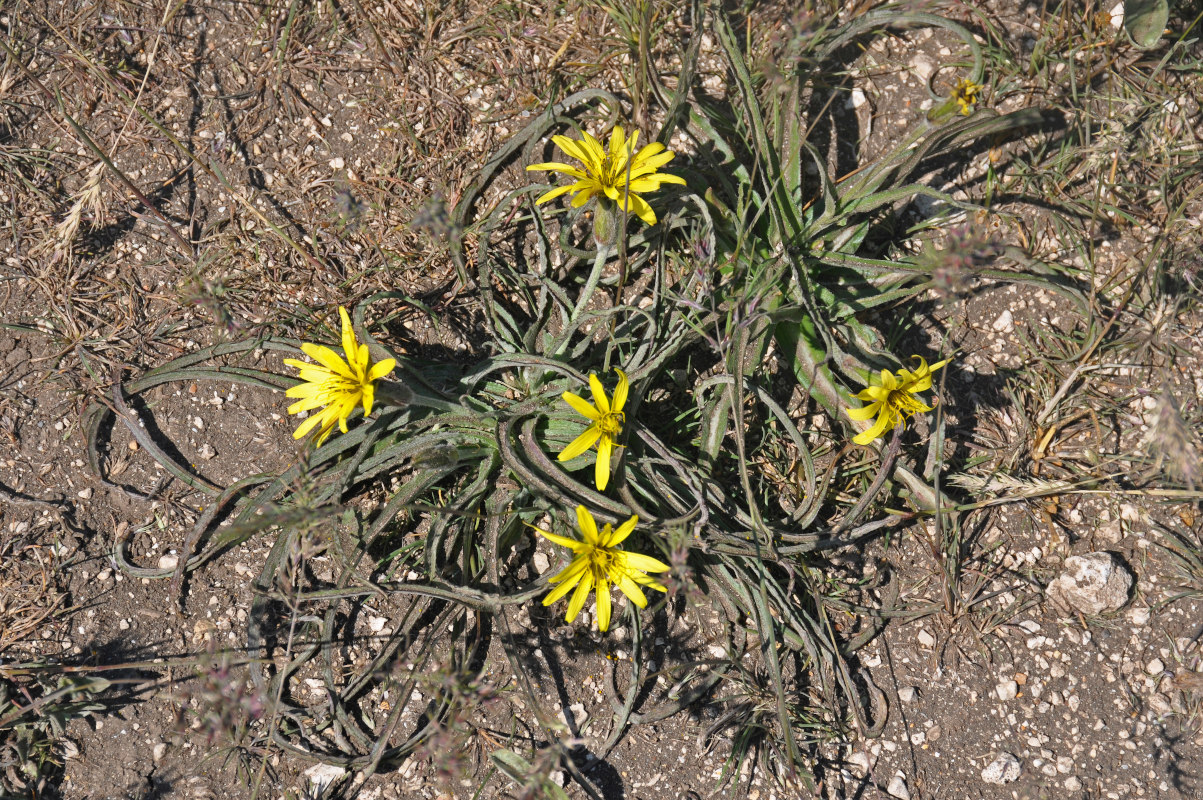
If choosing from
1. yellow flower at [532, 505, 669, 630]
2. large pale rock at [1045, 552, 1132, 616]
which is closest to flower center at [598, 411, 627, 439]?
yellow flower at [532, 505, 669, 630]

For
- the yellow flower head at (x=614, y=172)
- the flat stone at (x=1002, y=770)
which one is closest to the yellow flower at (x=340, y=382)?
the yellow flower head at (x=614, y=172)

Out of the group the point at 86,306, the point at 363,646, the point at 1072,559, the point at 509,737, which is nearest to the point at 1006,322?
the point at 1072,559

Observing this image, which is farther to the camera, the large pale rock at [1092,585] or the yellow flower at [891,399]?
the large pale rock at [1092,585]

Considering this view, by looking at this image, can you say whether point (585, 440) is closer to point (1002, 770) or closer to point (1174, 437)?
point (1174, 437)

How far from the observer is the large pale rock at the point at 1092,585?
2.56 meters

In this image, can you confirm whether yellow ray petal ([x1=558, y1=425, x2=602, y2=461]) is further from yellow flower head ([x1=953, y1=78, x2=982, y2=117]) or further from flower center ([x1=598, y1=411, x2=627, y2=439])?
yellow flower head ([x1=953, y1=78, x2=982, y2=117])

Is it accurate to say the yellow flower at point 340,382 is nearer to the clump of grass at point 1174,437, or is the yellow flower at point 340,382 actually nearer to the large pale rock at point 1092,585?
the clump of grass at point 1174,437

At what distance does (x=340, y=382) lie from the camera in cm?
221

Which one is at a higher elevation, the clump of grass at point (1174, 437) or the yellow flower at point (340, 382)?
the yellow flower at point (340, 382)

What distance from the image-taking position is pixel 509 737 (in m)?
2.51

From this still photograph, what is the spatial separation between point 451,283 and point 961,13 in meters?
2.05

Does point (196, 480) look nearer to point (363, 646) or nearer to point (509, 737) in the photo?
point (363, 646)

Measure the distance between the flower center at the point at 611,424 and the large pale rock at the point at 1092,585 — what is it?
1.54 m

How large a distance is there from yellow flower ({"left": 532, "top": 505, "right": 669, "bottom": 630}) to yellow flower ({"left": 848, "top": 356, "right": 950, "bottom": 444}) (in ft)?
2.22
